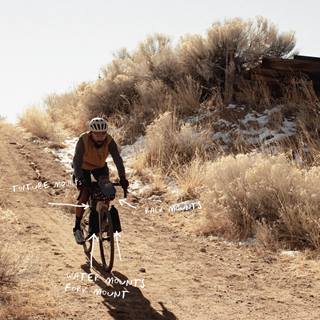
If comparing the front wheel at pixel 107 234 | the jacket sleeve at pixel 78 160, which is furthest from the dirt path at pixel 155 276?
the jacket sleeve at pixel 78 160

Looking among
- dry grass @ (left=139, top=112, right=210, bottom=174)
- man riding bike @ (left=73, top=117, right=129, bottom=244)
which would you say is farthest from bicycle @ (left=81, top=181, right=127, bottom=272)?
dry grass @ (left=139, top=112, right=210, bottom=174)

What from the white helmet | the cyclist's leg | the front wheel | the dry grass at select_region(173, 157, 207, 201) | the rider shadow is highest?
the white helmet

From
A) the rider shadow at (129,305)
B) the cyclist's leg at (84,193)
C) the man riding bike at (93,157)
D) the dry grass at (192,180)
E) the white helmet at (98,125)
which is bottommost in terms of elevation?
the dry grass at (192,180)

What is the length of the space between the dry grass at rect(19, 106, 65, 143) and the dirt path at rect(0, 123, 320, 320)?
7.27 metres

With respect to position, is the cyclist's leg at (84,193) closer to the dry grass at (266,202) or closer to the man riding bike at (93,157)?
the man riding bike at (93,157)

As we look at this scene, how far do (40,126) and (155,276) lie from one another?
1179 cm

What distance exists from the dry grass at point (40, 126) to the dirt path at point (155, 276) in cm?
727

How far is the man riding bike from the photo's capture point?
25.5ft

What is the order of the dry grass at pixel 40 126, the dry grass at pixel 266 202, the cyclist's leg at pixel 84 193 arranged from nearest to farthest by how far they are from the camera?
1. the cyclist's leg at pixel 84 193
2. the dry grass at pixel 266 202
3. the dry grass at pixel 40 126

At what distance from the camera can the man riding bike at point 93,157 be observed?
25.5 feet

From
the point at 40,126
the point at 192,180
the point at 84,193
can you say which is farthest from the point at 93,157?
the point at 40,126

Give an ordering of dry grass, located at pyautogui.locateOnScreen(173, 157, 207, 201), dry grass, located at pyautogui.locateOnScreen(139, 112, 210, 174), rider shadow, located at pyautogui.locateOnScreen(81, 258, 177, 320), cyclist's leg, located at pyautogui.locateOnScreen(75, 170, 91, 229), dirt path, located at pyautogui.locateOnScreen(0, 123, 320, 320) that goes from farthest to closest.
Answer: dry grass, located at pyautogui.locateOnScreen(139, 112, 210, 174)
dry grass, located at pyautogui.locateOnScreen(173, 157, 207, 201)
cyclist's leg, located at pyautogui.locateOnScreen(75, 170, 91, 229)
dirt path, located at pyautogui.locateOnScreen(0, 123, 320, 320)
rider shadow, located at pyautogui.locateOnScreen(81, 258, 177, 320)

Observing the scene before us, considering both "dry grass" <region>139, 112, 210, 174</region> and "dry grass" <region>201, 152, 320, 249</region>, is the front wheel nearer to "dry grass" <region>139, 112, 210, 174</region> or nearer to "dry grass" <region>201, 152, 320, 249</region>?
"dry grass" <region>201, 152, 320, 249</region>

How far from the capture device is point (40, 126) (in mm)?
18453
